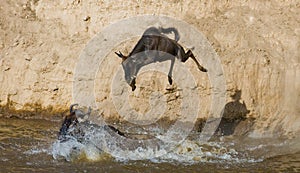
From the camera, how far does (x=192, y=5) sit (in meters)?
12.4

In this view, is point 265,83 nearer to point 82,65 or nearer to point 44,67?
point 82,65

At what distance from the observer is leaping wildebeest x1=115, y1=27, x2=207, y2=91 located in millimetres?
10055

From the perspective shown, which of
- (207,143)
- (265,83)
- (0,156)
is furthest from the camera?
(265,83)

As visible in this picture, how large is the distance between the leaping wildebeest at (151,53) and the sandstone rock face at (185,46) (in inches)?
33.5

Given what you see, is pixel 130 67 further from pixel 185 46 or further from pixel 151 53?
pixel 185 46

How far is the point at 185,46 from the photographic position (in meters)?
11.7

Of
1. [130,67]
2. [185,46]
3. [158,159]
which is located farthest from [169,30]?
[158,159]

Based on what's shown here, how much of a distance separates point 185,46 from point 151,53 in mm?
1608

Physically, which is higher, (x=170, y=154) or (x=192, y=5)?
(x=192, y=5)

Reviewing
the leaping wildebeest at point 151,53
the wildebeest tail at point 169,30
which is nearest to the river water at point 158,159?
the leaping wildebeest at point 151,53

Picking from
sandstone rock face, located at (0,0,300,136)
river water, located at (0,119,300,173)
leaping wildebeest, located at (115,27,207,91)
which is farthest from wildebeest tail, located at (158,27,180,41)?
river water, located at (0,119,300,173)

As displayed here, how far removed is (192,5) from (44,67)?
3298 millimetres

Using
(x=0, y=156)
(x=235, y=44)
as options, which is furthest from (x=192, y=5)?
(x=0, y=156)

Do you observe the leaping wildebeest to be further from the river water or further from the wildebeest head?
the river water
